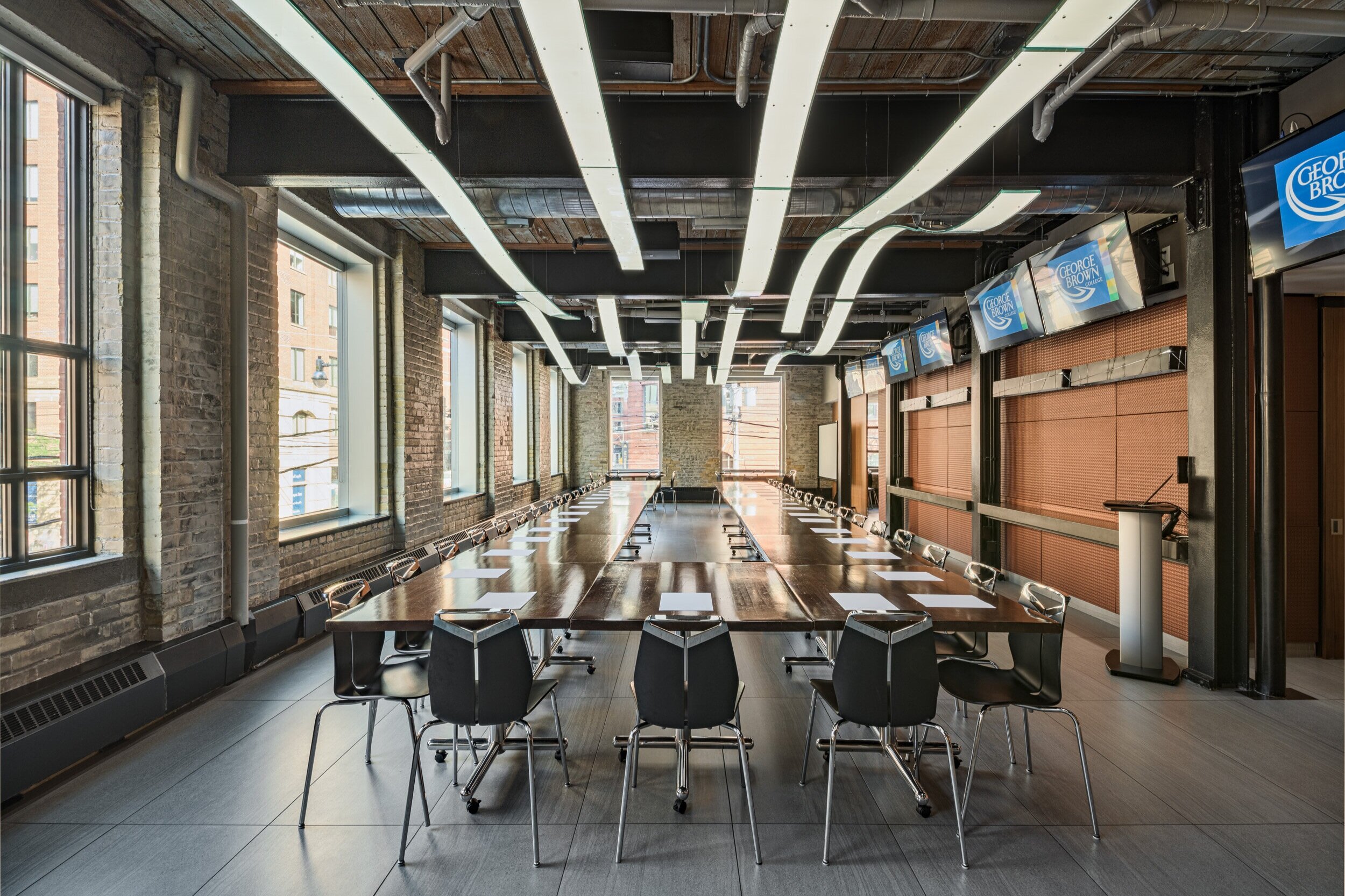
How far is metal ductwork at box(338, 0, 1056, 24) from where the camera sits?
271cm

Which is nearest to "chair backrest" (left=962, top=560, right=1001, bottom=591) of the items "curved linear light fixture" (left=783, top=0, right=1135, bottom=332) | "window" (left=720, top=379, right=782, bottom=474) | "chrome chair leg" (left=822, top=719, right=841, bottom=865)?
"chrome chair leg" (left=822, top=719, right=841, bottom=865)

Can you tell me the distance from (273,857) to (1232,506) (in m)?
5.40

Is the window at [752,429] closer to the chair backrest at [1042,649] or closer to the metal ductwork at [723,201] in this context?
the metal ductwork at [723,201]

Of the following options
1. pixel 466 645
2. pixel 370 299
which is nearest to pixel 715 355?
pixel 370 299

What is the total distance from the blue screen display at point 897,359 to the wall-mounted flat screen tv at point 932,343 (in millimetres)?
303

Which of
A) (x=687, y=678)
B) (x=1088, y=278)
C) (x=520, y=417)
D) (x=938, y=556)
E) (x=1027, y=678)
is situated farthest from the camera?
(x=520, y=417)

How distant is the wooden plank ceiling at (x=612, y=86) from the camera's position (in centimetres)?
333

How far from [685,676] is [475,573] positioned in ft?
6.35

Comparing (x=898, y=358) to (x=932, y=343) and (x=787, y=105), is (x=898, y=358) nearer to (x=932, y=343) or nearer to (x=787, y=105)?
(x=932, y=343)

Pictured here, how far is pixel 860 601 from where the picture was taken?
127 inches

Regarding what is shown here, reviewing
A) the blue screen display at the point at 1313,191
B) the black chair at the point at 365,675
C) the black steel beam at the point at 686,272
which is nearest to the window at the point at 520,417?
the black steel beam at the point at 686,272

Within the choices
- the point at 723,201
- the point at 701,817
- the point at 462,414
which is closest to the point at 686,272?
the point at 723,201

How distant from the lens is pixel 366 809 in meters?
2.74

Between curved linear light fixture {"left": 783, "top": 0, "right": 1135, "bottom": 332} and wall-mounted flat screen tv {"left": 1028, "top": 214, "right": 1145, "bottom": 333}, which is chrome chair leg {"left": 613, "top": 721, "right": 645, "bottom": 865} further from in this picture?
wall-mounted flat screen tv {"left": 1028, "top": 214, "right": 1145, "bottom": 333}
